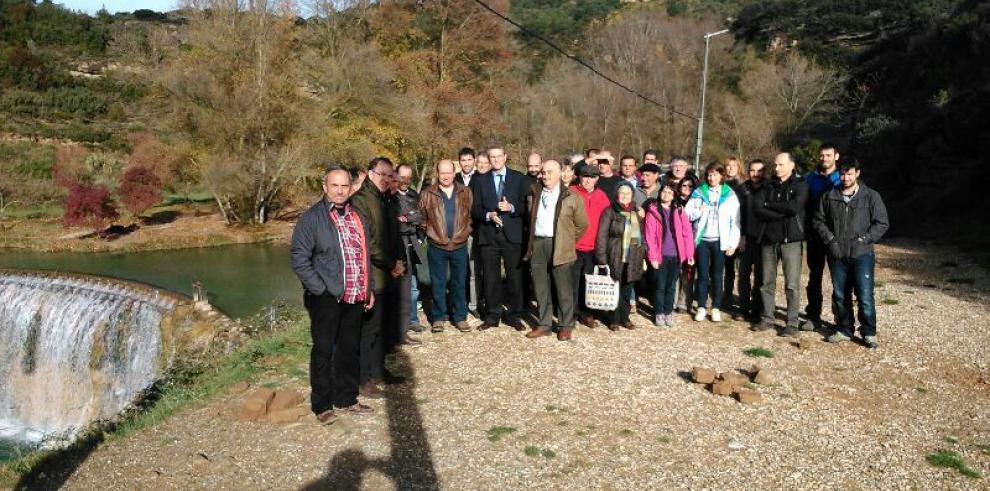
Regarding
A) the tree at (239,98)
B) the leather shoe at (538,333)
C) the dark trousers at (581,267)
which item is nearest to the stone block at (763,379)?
the dark trousers at (581,267)

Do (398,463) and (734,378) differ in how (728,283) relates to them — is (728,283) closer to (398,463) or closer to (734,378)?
(734,378)

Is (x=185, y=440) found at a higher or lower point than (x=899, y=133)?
lower

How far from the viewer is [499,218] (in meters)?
7.32

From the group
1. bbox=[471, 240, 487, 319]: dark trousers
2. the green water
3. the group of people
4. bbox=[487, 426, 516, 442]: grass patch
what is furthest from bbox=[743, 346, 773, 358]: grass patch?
the green water

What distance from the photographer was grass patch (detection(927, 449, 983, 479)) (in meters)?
4.44

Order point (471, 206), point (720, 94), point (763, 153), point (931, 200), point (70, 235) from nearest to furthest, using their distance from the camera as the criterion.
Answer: point (471, 206), point (931, 200), point (70, 235), point (763, 153), point (720, 94)

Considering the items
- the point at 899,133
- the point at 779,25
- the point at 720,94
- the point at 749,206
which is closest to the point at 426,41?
the point at 720,94

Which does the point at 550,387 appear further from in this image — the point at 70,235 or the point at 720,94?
the point at 720,94

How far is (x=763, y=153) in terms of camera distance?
28.1 m

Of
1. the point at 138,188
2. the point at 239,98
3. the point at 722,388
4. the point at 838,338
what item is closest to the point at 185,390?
the point at 722,388

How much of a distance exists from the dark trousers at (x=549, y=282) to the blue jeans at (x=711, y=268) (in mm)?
1652

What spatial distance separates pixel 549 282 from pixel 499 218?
0.87 m

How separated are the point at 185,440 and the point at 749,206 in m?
5.94

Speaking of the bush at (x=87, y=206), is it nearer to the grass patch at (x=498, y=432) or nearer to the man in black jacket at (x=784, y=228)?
the grass patch at (x=498, y=432)
